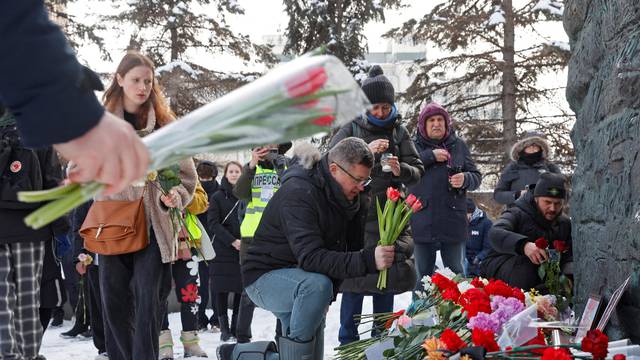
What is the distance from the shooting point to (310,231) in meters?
4.35

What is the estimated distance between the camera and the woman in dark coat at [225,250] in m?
7.57

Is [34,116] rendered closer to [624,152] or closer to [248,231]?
[624,152]

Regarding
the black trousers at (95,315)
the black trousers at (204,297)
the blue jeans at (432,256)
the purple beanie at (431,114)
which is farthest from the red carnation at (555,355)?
the black trousers at (204,297)

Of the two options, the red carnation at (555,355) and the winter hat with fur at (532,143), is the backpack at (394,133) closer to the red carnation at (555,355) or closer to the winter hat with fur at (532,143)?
the winter hat with fur at (532,143)

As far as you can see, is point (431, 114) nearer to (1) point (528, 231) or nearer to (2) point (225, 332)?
(1) point (528, 231)

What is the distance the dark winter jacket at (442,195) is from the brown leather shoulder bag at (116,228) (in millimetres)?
2658

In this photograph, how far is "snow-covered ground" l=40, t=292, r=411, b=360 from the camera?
6660 millimetres

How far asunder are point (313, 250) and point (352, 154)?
22.4 inches

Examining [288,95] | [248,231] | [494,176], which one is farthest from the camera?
[494,176]

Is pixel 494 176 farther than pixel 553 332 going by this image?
Yes

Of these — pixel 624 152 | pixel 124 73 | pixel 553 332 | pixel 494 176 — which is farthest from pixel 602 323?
pixel 494 176

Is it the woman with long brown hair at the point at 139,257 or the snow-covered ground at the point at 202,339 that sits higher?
the woman with long brown hair at the point at 139,257

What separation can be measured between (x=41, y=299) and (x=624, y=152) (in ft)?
11.4

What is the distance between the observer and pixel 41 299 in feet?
16.3
